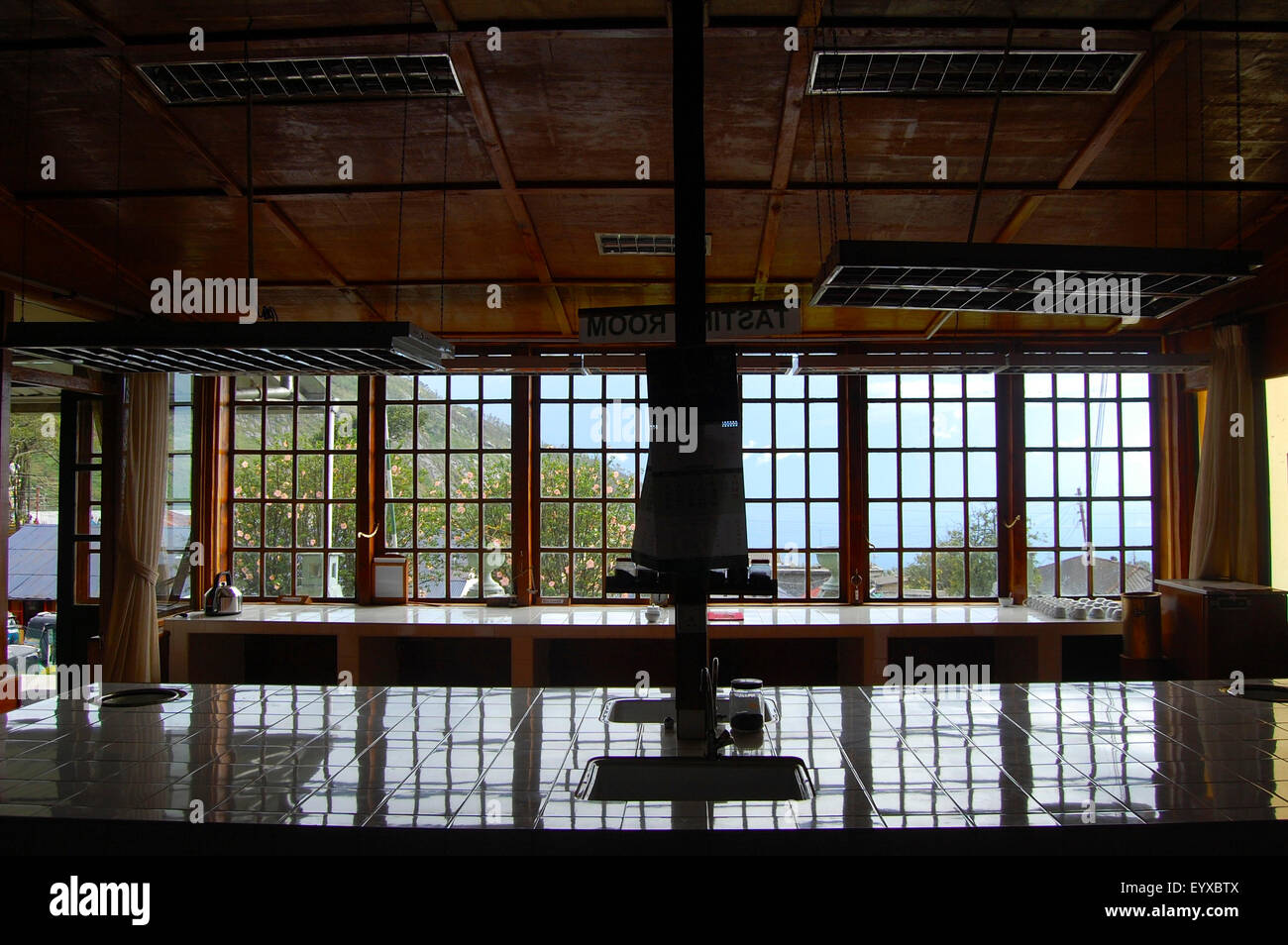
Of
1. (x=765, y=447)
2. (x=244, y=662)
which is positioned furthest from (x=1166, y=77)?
(x=244, y=662)

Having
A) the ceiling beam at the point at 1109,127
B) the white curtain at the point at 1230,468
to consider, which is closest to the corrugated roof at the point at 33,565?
the ceiling beam at the point at 1109,127

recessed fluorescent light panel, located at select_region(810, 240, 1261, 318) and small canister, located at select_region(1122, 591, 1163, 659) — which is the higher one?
recessed fluorescent light panel, located at select_region(810, 240, 1261, 318)

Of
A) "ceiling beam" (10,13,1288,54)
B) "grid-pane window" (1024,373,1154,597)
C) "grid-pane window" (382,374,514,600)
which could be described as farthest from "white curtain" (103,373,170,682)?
"grid-pane window" (1024,373,1154,597)

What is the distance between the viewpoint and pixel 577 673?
21.6 feet

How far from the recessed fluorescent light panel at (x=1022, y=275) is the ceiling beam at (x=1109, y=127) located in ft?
6.02

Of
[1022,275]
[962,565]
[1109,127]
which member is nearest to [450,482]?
[962,565]

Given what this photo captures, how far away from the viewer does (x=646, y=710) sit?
3.12m

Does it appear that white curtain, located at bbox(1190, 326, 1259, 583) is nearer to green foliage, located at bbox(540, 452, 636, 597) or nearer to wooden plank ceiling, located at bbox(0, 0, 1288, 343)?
wooden plank ceiling, located at bbox(0, 0, 1288, 343)

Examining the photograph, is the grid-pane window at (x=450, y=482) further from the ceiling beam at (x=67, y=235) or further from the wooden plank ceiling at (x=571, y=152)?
the ceiling beam at (x=67, y=235)

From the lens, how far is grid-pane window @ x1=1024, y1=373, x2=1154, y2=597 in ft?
22.2

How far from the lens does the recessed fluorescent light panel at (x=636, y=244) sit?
554 cm

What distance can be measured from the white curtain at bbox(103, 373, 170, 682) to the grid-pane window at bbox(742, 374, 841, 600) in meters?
4.96

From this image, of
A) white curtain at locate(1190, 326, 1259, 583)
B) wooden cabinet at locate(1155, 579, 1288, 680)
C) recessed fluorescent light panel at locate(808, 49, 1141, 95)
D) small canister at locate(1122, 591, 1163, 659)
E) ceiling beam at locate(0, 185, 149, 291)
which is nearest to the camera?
recessed fluorescent light panel at locate(808, 49, 1141, 95)

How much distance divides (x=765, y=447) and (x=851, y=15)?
12.3 feet
